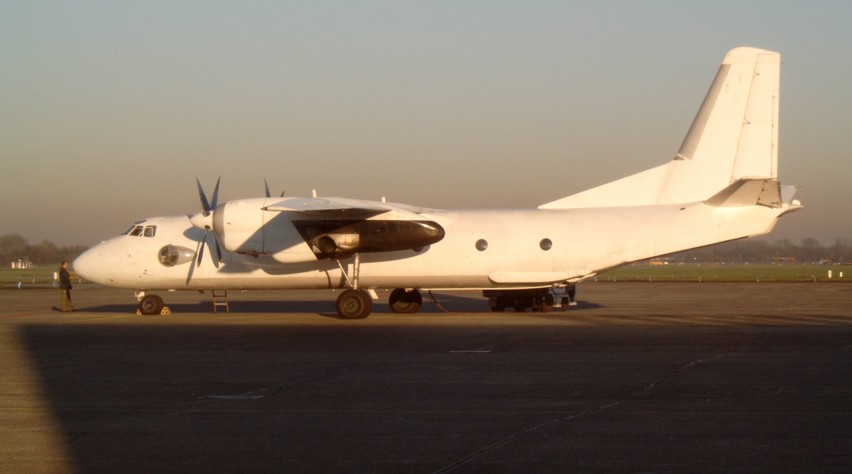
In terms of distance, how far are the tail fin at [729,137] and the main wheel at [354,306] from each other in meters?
8.16

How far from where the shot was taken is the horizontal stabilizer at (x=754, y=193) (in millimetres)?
22516

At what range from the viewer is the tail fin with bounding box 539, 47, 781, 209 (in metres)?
23.2

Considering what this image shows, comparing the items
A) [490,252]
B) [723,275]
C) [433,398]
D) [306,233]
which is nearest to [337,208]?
[306,233]

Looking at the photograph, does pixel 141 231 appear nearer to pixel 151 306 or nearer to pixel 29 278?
pixel 151 306

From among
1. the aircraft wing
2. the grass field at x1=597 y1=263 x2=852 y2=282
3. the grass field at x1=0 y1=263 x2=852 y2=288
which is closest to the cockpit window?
the aircraft wing

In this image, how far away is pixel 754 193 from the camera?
22.6 m

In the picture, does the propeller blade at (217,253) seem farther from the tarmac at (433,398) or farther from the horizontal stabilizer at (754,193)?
the horizontal stabilizer at (754,193)

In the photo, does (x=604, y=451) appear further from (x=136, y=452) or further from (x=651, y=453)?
(x=136, y=452)

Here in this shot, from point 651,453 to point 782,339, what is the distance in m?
10.9

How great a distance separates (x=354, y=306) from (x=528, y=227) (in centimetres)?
530

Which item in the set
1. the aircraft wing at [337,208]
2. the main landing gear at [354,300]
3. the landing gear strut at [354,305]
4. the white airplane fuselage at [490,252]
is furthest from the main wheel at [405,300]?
the aircraft wing at [337,208]

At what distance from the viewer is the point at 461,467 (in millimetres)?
7172

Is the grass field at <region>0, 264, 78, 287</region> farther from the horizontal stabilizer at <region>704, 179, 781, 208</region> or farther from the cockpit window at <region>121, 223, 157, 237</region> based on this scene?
the horizontal stabilizer at <region>704, 179, 781, 208</region>

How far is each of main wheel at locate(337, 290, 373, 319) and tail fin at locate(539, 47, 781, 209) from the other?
816cm
